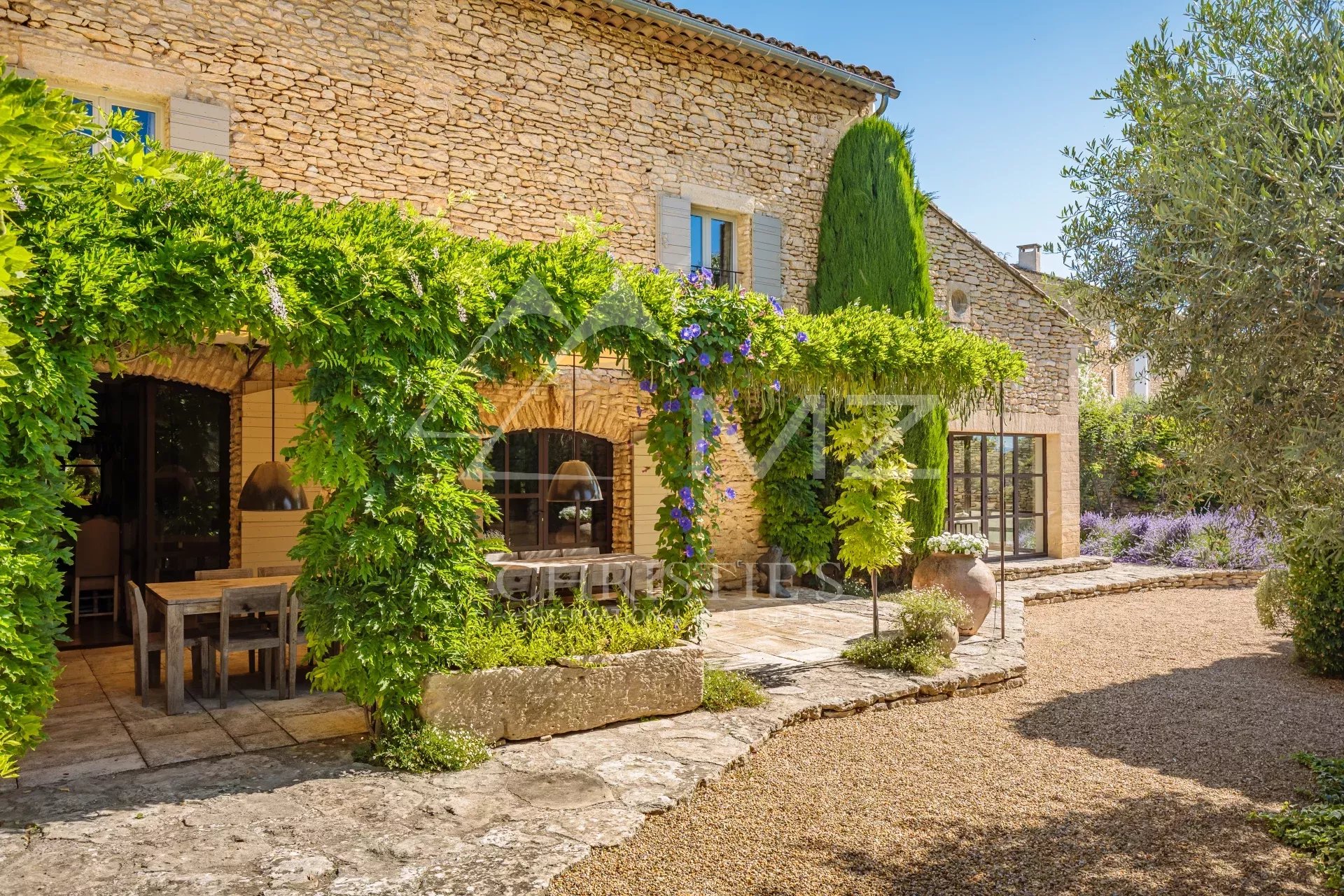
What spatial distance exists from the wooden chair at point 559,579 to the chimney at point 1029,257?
16.3m

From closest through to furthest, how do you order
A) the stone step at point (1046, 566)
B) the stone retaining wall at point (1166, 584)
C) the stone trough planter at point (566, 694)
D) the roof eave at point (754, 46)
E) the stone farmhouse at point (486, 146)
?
the stone trough planter at point (566, 694) < the stone farmhouse at point (486, 146) < the roof eave at point (754, 46) < the stone retaining wall at point (1166, 584) < the stone step at point (1046, 566)

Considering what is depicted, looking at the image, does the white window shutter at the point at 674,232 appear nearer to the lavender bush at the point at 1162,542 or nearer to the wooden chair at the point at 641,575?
the wooden chair at the point at 641,575

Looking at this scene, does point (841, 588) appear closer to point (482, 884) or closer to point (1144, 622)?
point (1144, 622)

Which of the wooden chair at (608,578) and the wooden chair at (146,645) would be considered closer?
the wooden chair at (146,645)

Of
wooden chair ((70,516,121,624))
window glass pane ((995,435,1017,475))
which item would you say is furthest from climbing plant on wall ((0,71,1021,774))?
window glass pane ((995,435,1017,475))

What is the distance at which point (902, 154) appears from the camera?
10.0 m

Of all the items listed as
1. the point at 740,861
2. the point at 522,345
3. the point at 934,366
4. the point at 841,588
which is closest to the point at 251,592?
the point at 522,345

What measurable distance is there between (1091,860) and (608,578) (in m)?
3.96

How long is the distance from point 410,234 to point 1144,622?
8.36 m

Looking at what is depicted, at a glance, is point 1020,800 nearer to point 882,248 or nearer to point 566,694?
point 566,694

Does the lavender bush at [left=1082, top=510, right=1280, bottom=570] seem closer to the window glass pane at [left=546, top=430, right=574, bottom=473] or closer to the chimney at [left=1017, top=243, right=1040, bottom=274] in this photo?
the chimney at [left=1017, top=243, right=1040, bottom=274]

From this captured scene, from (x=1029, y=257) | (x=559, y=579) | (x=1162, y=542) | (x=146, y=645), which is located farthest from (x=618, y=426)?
(x=1029, y=257)

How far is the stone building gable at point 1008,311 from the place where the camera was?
10.9 m

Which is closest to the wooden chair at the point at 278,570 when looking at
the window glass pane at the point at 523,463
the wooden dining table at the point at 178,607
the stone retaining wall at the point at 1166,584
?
the wooden dining table at the point at 178,607
